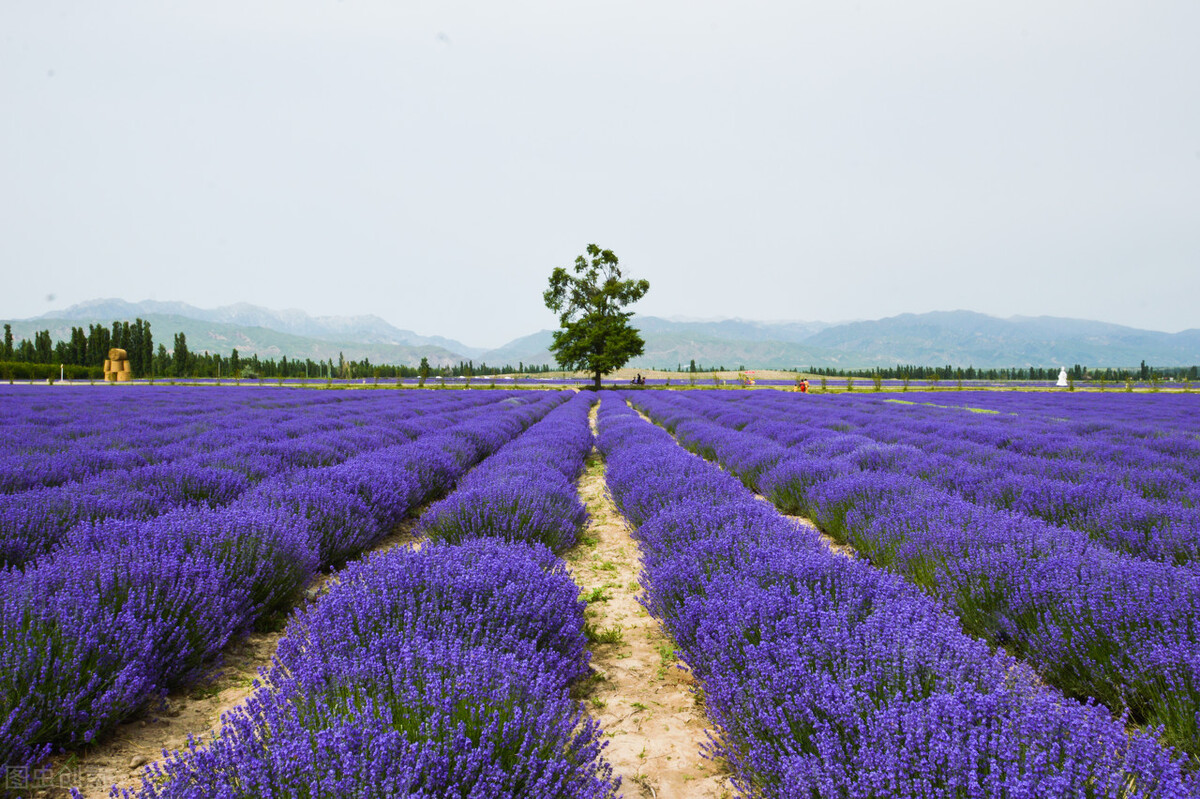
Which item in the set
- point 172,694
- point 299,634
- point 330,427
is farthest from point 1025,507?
point 330,427

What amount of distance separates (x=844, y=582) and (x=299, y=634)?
2.03 meters

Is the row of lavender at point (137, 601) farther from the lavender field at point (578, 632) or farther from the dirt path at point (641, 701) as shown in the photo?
the dirt path at point (641, 701)

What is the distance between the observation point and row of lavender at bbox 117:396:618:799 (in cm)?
114

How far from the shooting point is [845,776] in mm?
1188

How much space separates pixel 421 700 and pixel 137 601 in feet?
5.14

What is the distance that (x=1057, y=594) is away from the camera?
2.27 m

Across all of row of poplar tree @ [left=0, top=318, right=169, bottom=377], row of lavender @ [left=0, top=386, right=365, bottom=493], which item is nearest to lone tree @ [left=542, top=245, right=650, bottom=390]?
row of lavender @ [left=0, top=386, right=365, bottom=493]

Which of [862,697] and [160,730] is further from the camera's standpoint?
[160,730]

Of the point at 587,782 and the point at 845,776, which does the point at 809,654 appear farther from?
the point at 587,782

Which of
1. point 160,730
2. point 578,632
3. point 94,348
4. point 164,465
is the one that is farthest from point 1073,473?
point 94,348

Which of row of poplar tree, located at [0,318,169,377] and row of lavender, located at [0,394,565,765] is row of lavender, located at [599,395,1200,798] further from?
row of poplar tree, located at [0,318,169,377]

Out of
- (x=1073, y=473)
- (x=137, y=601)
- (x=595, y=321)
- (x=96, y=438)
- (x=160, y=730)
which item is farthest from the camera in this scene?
(x=595, y=321)

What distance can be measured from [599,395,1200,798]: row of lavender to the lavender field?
0.03 feet

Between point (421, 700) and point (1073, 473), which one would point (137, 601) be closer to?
point (421, 700)
